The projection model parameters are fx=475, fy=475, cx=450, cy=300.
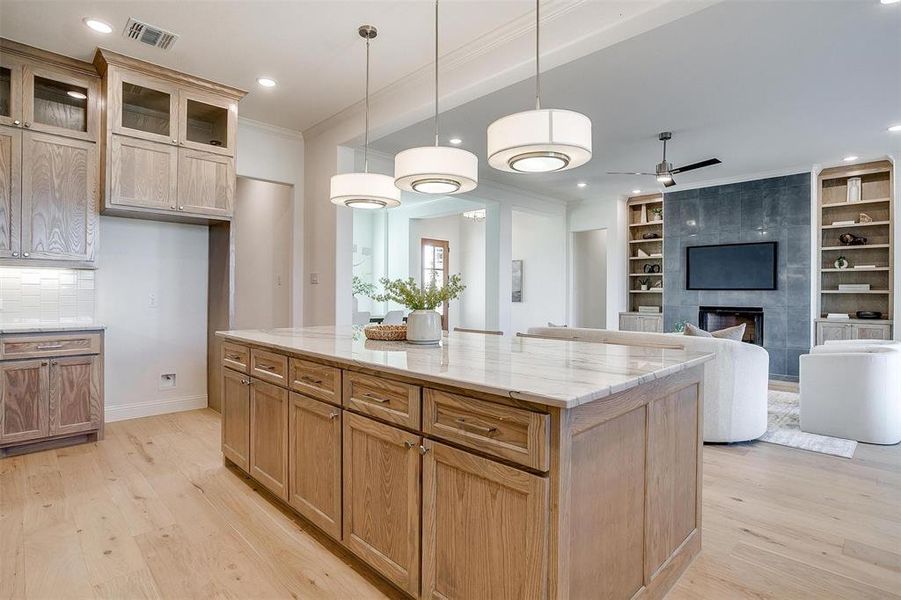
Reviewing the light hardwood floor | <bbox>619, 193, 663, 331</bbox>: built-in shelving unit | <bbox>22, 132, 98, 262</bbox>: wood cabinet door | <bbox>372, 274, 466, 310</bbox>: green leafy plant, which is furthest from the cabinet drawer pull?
<bbox>619, 193, 663, 331</bbox>: built-in shelving unit

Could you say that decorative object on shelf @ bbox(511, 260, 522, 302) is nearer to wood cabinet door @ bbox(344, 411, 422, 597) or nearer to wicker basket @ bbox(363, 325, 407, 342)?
wicker basket @ bbox(363, 325, 407, 342)

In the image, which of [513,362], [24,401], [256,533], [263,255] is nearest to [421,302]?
[513,362]

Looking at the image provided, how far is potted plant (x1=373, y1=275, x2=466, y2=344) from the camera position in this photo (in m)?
2.31

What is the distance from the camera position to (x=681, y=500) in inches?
74.7

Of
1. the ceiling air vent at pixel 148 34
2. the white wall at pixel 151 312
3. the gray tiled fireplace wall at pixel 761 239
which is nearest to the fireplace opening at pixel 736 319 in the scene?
the gray tiled fireplace wall at pixel 761 239

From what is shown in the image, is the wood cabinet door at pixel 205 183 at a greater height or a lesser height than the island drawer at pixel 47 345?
greater

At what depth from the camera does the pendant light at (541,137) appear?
70.4 inches

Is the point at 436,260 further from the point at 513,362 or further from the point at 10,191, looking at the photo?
the point at 513,362

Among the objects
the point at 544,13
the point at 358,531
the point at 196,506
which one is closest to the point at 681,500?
the point at 358,531

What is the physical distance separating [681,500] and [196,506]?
7.67 ft

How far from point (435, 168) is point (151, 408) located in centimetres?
372

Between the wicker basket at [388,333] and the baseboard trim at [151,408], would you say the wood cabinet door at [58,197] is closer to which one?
the baseboard trim at [151,408]

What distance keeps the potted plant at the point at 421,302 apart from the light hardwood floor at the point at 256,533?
3.31 feet

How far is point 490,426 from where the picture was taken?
136 cm
